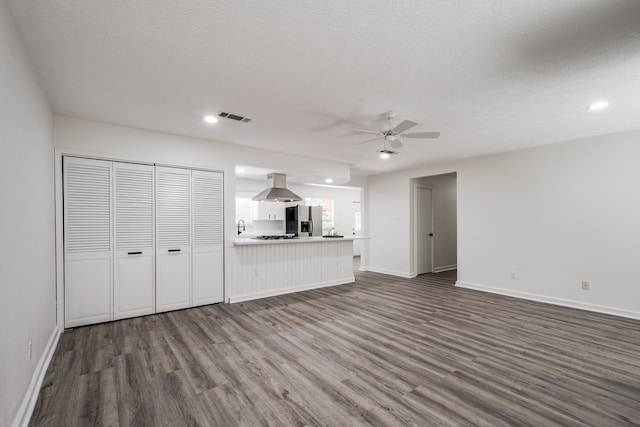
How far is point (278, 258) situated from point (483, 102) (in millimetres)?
3940

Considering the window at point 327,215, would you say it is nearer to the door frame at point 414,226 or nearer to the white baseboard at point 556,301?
the door frame at point 414,226

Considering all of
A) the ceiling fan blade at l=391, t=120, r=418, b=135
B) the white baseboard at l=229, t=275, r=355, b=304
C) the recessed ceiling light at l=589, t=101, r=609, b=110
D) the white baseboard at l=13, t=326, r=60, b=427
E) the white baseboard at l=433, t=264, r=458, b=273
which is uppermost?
the recessed ceiling light at l=589, t=101, r=609, b=110

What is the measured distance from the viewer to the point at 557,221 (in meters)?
4.70

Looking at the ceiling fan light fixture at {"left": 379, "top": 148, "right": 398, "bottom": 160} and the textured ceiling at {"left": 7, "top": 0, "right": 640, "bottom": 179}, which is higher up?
the textured ceiling at {"left": 7, "top": 0, "right": 640, "bottom": 179}

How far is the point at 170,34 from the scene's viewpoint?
1981 mm

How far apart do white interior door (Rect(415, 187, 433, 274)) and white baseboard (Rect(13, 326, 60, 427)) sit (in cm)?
660

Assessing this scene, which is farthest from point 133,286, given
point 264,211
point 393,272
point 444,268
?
point 444,268

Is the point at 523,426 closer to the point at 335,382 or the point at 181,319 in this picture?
the point at 335,382

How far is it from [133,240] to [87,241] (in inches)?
19.4

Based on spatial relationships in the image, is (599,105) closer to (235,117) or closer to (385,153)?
(385,153)

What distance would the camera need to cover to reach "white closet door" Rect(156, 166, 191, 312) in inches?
164

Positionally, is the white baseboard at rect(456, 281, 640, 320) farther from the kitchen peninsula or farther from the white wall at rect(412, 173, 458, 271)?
the kitchen peninsula

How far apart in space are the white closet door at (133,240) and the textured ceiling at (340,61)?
0.74 meters

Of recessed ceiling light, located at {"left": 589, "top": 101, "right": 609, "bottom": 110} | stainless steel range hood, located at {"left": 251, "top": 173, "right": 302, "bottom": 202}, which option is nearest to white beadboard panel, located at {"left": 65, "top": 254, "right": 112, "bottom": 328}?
stainless steel range hood, located at {"left": 251, "top": 173, "right": 302, "bottom": 202}
